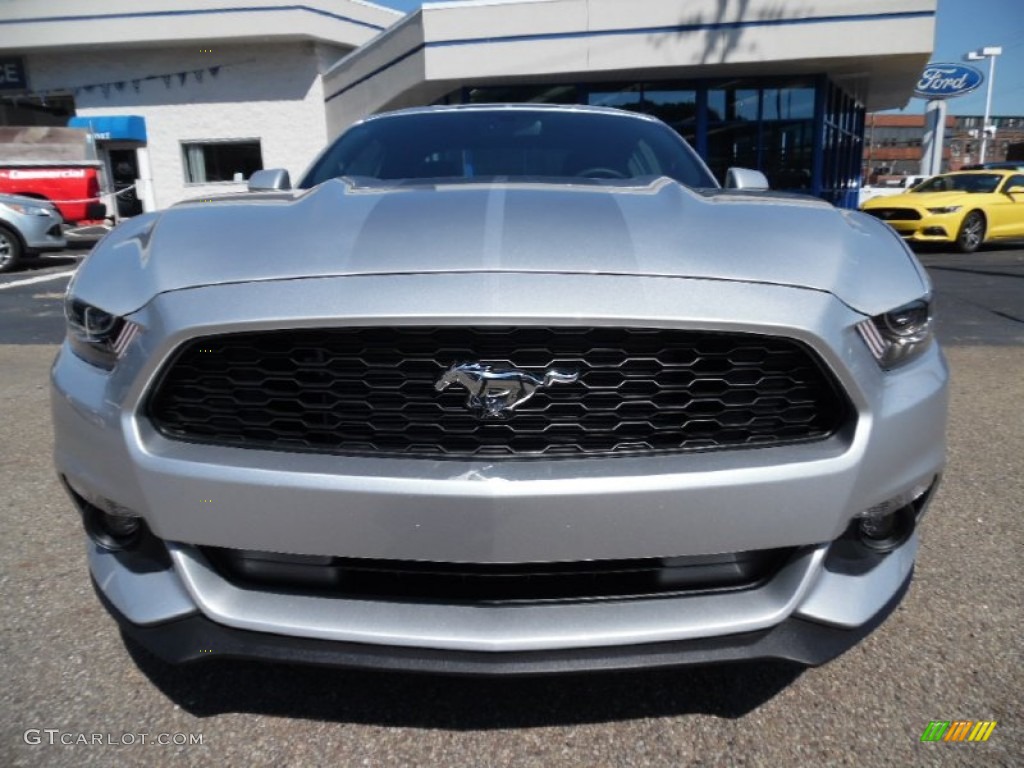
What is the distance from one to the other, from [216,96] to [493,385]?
23.7m

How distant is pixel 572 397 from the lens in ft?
4.47

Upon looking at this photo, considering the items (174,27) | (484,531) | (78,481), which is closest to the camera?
(484,531)

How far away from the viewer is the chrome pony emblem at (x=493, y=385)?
133 cm

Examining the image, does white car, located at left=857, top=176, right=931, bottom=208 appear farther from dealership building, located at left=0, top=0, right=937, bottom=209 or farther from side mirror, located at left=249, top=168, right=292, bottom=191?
side mirror, located at left=249, top=168, right=292, bottom=191

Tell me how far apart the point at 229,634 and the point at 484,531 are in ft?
1.80

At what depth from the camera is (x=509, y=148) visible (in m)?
2.76

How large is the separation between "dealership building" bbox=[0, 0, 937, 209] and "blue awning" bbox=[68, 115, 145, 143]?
44 mm

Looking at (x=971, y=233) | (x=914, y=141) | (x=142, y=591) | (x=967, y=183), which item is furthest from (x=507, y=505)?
(x=914, y=141)

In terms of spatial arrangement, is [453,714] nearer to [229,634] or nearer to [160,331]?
[229,634]

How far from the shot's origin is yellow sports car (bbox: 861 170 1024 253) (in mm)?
11633

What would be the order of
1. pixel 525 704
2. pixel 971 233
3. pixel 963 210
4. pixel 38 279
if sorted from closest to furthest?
pixel 525 704 → pixel 38 279 → pixel 963 210 → pixel 971 233

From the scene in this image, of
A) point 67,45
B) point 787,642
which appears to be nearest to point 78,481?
point 787,642

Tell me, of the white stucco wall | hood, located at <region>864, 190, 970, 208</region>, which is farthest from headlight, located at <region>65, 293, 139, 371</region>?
the white stucco wall

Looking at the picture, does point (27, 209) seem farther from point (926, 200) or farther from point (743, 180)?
point (926, 200)
